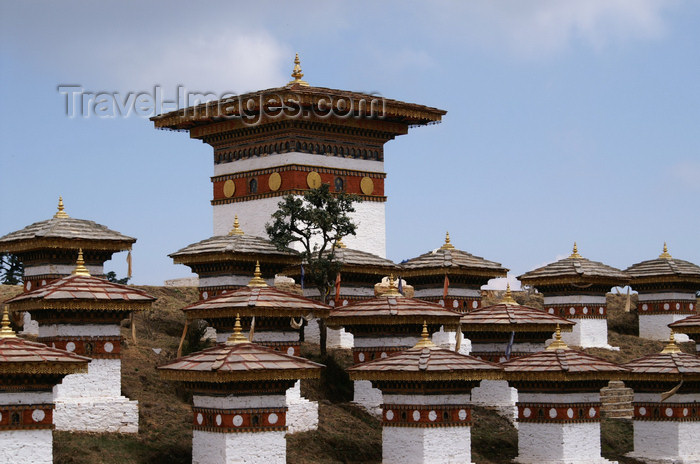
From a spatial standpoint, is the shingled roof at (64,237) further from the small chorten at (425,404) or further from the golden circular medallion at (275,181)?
the golden circular medallion at (275,181)

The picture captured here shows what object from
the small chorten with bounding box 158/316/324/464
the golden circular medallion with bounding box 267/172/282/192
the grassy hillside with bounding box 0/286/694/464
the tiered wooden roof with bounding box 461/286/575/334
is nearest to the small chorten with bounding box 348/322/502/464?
the grassy hillside with bounding box 0/286/694/464

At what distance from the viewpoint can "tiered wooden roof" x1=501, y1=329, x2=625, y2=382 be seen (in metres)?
27.2

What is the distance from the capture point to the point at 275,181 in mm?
37094

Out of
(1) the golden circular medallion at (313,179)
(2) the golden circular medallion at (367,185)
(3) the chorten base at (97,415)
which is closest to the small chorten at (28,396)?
(3) the chorten base at (97,415)

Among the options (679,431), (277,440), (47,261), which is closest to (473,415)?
(679,431)

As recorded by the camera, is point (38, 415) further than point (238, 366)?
No

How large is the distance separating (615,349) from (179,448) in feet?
58.4

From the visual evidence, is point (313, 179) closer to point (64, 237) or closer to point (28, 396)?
point (64, 237)

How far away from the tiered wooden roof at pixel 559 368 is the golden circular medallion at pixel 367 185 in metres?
11.3

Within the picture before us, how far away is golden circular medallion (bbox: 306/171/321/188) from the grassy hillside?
213 inches

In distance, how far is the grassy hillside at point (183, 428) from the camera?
965 inches

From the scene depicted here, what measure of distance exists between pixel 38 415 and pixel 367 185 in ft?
59.1

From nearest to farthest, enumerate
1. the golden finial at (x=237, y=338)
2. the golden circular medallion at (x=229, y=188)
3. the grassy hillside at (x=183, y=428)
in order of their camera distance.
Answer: the golden finial at (x=237, y=338) < the grassy hillside at (x=183, y=428) < the golden circular medallion at (x=229, y=188)

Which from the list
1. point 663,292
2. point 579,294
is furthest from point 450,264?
point 663,292
